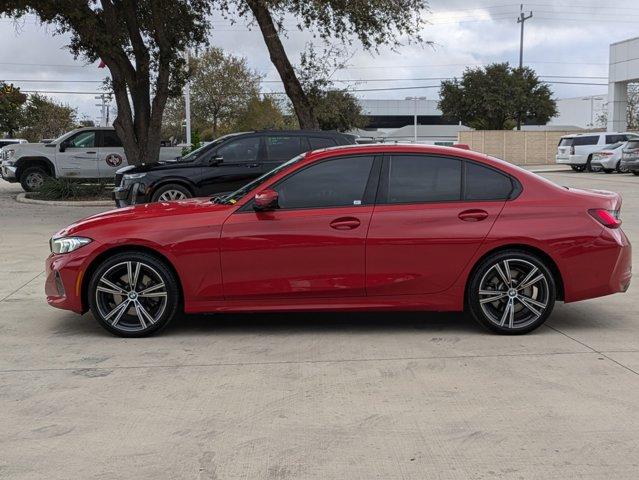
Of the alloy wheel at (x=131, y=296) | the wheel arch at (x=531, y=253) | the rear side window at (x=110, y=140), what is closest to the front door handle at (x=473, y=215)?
the wheel arch at (x=531, y=253)

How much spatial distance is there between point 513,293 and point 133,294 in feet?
10.7

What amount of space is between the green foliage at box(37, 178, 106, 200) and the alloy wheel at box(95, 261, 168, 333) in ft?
45.8

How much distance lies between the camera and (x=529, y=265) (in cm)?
588

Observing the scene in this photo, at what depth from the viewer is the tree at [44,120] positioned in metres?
63.3

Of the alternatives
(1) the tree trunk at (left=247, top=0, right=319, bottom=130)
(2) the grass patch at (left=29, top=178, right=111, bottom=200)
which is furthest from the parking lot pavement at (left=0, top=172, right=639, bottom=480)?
(2) the grass patch at (left=29, top=178, right=111, bottom=200)

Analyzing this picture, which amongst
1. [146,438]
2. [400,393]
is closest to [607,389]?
[400,393]

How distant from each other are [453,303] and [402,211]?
0.92m

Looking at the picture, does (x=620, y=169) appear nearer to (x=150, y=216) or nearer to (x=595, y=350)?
(x=595, y=350)

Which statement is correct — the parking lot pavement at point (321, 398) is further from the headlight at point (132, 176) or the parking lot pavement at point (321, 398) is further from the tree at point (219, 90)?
the tree at point (219, 90)

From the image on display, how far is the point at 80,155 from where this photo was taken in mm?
19812

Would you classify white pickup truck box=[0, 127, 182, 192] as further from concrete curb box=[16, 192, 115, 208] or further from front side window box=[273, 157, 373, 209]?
front side window box=[273, 157, 373, 209]

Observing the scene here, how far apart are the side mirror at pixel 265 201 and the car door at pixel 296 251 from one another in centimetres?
5

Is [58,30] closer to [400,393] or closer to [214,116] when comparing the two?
[400,393]

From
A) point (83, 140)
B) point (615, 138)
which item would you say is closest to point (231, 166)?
point (83, 140)
